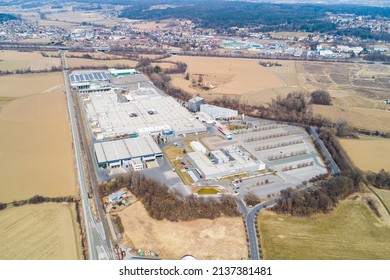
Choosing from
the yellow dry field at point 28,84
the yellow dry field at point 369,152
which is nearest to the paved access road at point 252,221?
the yellow dry field at point 369,152

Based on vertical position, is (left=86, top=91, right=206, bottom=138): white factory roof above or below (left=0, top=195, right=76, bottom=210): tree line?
above

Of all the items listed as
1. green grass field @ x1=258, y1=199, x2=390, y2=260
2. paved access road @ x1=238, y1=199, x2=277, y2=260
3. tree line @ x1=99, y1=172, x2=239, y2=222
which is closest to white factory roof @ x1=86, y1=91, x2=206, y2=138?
tree line @ x1=99, y1=172, x2=239, y2=222

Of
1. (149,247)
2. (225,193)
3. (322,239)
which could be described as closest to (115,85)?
(225,193)

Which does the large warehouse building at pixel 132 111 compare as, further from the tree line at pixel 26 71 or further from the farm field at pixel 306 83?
the tree line at pixel 26 71

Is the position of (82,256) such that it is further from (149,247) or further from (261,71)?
(261,71)

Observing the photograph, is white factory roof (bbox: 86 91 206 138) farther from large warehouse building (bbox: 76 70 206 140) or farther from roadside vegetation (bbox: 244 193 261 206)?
roadside vegetation (bbox: 244 193 261 206)

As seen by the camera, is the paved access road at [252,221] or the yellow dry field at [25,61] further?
the yellow dry field at [25,61]

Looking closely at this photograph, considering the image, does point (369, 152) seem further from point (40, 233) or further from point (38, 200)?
point (38, 200)
